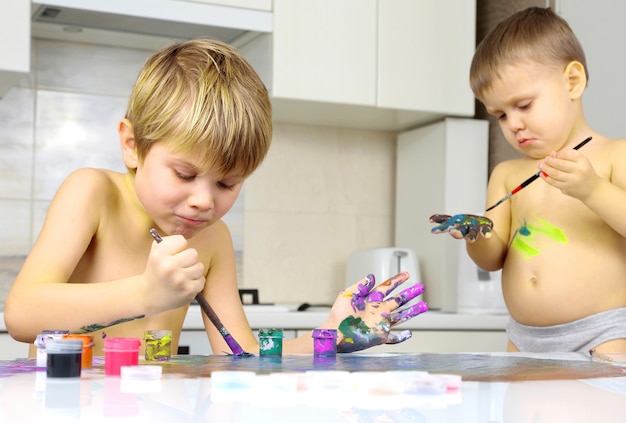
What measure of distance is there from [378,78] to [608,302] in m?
1.23

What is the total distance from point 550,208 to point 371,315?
2.25 feet

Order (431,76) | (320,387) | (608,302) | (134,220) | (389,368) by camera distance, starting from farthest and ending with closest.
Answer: (431,76) < (608,302) < (134,220) < (389,368) < (320,387)

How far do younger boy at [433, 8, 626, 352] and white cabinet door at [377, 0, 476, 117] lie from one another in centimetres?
87

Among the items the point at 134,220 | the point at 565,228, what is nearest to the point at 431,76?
the point at 565,228

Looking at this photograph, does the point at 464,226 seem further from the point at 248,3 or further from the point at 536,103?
the point at 248,3

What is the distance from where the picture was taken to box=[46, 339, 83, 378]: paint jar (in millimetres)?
782

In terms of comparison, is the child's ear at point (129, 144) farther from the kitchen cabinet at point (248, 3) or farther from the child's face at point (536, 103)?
the kitchen cabinet at point (248, 3)

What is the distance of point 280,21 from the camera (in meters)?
2.51

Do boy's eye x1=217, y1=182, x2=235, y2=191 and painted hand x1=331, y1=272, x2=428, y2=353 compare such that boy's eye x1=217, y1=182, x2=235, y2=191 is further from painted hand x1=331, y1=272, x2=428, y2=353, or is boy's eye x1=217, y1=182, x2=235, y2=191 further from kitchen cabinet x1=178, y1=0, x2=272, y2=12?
kitchen cabinet x1=178, y1=0, x2=272, y2=12

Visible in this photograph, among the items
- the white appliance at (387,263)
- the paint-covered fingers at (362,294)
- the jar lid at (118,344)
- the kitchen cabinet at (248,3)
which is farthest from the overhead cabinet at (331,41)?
the jar lid at (118,344)

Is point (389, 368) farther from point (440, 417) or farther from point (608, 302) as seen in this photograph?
point (608, 302)

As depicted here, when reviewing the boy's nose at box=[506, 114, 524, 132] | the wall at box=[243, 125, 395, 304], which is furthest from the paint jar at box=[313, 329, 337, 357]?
the wall at box=[243, 125, 395, 304]

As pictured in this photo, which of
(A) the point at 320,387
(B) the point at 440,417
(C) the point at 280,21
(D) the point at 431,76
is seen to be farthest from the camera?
(D) the point at 431,76

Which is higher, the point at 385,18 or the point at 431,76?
the point at 385,18
